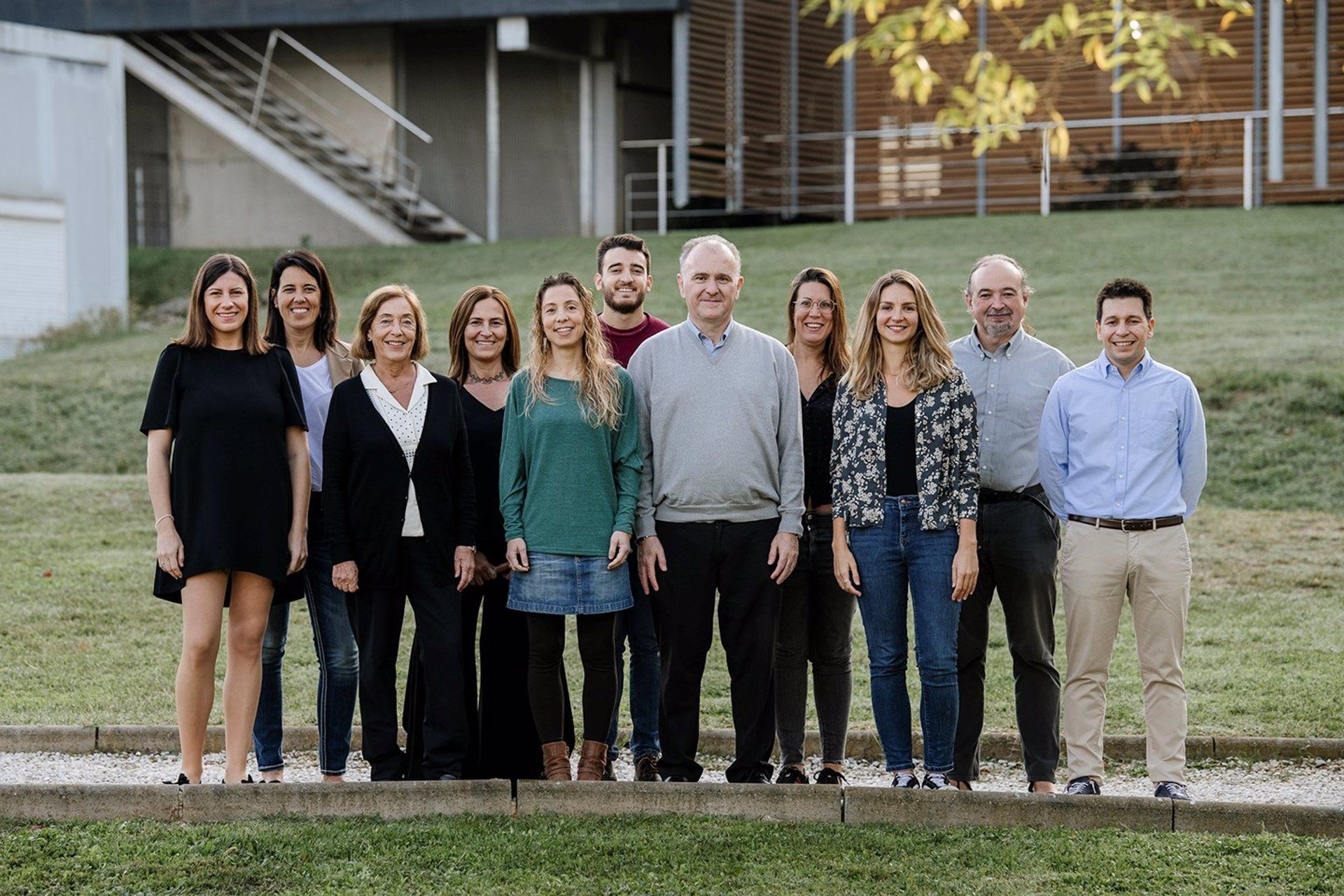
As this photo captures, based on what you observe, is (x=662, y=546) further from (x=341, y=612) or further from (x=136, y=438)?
(x=136, y=438)

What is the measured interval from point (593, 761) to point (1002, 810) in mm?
1608

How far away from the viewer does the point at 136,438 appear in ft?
55.0

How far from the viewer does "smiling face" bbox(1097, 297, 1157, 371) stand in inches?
267

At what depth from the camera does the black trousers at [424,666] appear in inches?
268

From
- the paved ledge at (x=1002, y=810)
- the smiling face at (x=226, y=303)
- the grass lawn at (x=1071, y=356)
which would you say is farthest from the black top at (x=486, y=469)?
the grass lawn at (x=1071, y=356)

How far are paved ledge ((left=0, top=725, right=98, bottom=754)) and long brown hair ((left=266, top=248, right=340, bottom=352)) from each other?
8.30 ft

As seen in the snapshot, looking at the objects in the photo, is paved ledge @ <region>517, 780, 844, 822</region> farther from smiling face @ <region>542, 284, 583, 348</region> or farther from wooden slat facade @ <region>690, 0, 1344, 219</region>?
wooden slat facade @ <region>690, 0, 1344, 219</region>

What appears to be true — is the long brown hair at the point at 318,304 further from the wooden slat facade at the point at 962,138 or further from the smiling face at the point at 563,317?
the wooden slat facade at the point at 962,138

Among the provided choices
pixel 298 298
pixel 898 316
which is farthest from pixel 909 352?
pixel 298 298

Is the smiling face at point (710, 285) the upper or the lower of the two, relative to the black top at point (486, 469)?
upper

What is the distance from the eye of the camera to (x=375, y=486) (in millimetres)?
6742

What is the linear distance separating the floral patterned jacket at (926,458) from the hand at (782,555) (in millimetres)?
216

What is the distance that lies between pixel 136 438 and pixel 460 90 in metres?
14.4

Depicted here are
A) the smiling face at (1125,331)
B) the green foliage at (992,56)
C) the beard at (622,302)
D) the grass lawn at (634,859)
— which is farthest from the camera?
the green foliage at (992,56)
